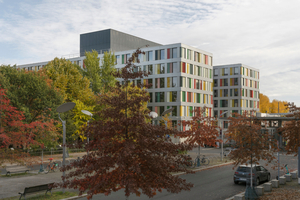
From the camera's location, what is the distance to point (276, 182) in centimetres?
1728

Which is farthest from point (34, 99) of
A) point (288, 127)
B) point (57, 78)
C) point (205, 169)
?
point (288, 127)

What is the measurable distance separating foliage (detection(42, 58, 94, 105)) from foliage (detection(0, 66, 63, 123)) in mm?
4818

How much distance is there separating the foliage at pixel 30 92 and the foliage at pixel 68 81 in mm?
4818

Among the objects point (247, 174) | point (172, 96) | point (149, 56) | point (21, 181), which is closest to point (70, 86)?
point (21, 181)

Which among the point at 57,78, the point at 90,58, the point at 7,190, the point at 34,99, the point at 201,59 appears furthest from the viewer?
the point at 201,59

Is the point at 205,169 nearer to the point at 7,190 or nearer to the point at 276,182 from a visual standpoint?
the point at 276,182

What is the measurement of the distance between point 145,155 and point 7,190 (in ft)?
40.8

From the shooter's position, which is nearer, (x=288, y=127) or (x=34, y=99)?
(x=288, y=127)

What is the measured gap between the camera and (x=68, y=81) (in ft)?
135

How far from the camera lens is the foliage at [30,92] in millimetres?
30328

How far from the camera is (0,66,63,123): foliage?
30328 millimetres

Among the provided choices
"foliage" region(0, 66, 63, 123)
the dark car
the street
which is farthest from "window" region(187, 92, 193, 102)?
the dark car

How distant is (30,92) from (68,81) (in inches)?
361

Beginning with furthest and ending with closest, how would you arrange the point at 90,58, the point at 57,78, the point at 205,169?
the point at 90,58 → the point at 57,78 → the point at 205,169
